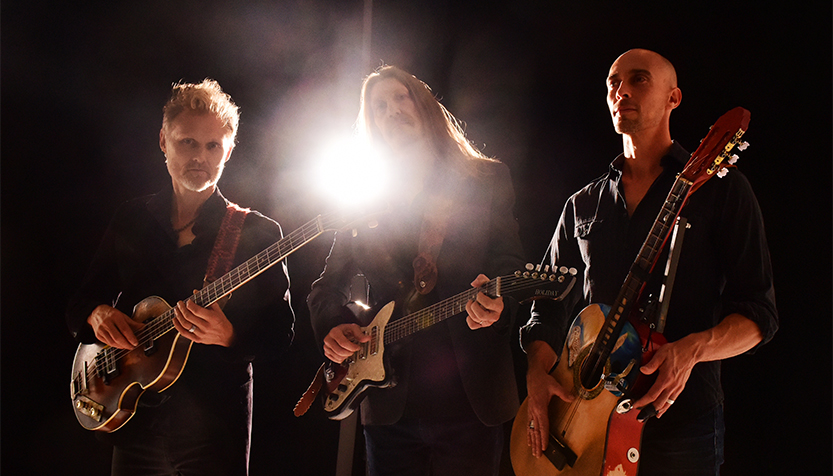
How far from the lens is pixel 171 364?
216 centimetres

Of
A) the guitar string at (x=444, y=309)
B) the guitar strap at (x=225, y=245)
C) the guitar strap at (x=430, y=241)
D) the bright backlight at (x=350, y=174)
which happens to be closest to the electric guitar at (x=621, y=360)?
the guitar string at (x=444, y=309)

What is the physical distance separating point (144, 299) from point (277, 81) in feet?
4.65

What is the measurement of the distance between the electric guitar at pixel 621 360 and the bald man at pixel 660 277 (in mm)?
46

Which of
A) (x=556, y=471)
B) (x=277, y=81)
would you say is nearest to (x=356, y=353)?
(x=556, y=471)

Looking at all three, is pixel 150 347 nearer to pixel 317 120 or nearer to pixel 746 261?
pixel 317 120

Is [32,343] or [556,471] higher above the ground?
[32,343]

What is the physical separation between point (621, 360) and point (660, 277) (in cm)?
29

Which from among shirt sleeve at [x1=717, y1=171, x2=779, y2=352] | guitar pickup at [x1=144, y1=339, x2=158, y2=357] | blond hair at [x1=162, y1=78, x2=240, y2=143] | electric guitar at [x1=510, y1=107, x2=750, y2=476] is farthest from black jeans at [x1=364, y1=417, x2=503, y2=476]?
blond hair at [x1=162, y1=78, x2=240, y2=143]

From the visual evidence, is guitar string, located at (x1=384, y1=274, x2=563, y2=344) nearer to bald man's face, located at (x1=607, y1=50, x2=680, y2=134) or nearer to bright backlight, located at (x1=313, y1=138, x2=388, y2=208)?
bright backlight, located at (x1=313, y1=138, x2=388, y2=208)

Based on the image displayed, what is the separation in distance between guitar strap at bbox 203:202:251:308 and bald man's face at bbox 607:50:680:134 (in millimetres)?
1542

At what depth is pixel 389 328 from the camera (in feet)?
6.75

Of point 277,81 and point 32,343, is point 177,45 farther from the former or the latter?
point 32,343

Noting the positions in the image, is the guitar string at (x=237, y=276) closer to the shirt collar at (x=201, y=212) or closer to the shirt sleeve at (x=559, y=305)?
the shirt collar at (x=201, y=212)

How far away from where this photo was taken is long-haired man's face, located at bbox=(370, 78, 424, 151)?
87.5 inches
